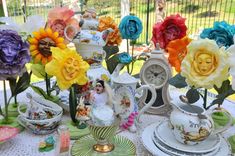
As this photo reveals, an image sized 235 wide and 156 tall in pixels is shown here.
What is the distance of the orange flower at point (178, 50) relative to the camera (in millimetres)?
790

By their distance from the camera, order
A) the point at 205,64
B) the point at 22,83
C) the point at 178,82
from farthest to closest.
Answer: the point at 22,83 → the point at 178,82 → the point at 205,64

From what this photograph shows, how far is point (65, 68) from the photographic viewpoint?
727mm

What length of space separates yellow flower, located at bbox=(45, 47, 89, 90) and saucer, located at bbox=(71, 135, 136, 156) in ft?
0.52

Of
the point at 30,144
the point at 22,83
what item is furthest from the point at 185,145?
the point at 22,83

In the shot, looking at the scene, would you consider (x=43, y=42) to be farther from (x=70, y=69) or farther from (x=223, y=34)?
(x=223, y=34)

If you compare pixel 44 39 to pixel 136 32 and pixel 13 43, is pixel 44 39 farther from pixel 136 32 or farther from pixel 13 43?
pixel 136 32

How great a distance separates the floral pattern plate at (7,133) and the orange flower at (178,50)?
0.49 metres

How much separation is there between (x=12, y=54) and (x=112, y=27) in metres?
0.44

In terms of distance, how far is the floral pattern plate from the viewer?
2.51ft

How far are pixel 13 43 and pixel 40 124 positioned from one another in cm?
24

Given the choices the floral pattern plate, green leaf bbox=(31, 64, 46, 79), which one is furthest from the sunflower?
the floral pattern plate

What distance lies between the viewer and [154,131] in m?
0.78

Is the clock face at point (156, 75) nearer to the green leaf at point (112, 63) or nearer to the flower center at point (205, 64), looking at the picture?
the green leaf at point (112, 63)

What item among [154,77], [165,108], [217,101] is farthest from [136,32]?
[217,101]
